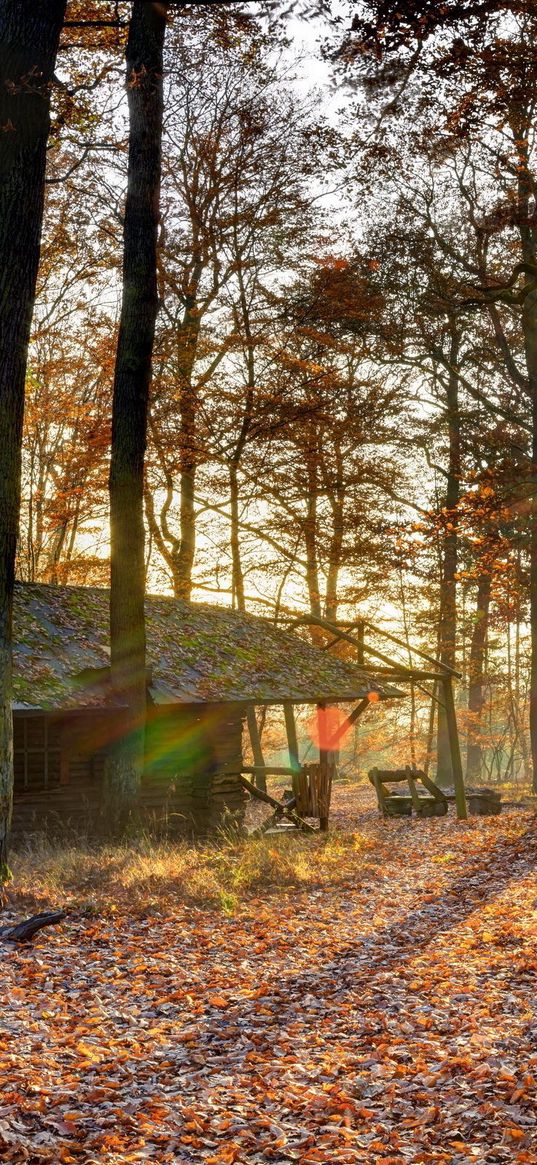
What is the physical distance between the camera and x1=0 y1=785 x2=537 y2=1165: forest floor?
562 cm

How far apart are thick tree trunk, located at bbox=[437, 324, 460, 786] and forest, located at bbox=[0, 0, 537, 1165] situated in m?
0.15

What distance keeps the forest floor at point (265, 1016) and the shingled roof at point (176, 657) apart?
326 centimetres

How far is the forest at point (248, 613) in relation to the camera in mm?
6656

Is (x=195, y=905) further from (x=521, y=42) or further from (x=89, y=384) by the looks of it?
(x=89, y=384)

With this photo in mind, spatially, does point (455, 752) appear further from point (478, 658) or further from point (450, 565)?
point (478, 658)

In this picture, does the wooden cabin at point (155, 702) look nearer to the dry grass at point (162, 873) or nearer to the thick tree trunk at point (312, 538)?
the dry grass at point (162, 873)

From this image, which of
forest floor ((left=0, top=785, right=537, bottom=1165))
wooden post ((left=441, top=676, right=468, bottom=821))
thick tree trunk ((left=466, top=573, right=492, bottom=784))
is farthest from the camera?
thick tree trunk ((left=466, top=573, right=492, bottom=784))

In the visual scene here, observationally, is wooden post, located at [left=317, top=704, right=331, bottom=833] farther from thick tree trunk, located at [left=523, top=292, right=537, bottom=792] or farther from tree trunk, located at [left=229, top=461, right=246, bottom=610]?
thick tree trunk, located at [left=523, top=292, right=537, bottom=792]

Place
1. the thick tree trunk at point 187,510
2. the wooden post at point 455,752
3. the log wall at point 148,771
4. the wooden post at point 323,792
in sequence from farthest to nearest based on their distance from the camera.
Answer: the thick tree trunk at point 187,510 → the wooden post at point 455,752 → the wooden post at point 323,792 → the log wall at point 148,771

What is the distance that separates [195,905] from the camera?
11578 millimetres

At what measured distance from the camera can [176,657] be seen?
19188mm

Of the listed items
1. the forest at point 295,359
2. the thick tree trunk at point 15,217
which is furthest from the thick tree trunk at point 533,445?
the thick tree trunk at point 15,217

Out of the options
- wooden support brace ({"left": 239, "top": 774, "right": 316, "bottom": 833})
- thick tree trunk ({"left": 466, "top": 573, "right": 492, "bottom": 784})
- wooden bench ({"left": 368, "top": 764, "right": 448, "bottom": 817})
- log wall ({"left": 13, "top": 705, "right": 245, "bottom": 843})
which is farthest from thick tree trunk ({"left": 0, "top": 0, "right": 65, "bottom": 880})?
thick tree trunk ({"left": 466, "top": 573, "right": 492, "bottom": 784})

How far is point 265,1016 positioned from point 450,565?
2449 centimetres
